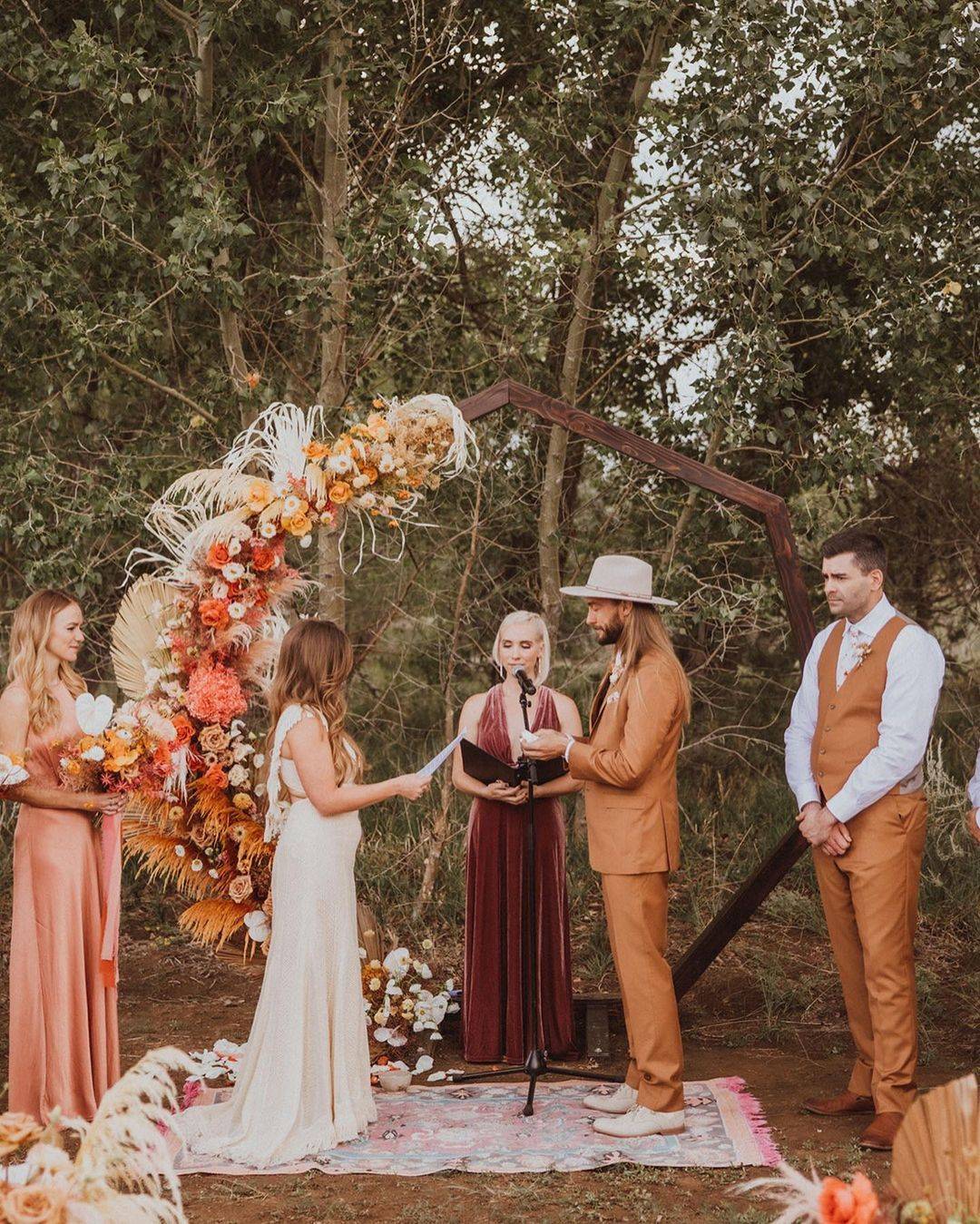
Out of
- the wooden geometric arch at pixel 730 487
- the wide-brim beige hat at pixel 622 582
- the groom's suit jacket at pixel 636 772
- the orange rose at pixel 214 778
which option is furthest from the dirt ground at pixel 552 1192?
the wide-brim beige hat at pixel 622 582

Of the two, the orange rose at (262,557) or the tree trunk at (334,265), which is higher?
the tree trunk at (334,265)

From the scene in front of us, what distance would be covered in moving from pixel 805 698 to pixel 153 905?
5.14 metres

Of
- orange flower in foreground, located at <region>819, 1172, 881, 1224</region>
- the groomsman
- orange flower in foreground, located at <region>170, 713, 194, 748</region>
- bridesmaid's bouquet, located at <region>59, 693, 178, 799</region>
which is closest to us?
orange flower in foreground, located at <region>819, 1172, 881, 1224</region>

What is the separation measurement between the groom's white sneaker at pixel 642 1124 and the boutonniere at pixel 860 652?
1.76m

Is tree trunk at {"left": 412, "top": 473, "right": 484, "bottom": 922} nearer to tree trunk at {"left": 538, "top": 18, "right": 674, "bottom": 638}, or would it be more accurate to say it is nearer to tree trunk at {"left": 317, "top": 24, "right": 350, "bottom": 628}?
tree trunk at {"left": 538, "top": 18, "right": 674, "bottom": 638}

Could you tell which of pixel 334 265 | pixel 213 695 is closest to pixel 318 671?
pixel 213 695

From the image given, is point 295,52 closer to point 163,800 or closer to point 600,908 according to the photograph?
point 163,800

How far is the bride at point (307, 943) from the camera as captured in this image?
4.61 metres

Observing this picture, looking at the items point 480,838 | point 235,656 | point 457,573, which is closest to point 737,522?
point 457,573

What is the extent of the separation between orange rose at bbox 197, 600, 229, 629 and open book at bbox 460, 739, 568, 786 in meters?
1.16

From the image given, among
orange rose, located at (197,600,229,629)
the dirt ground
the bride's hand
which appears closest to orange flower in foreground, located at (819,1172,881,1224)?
the dirt ground

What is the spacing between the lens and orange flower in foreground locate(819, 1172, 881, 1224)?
188cm

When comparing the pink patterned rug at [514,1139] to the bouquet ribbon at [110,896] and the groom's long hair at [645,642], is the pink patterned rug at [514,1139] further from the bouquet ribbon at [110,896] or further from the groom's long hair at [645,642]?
the groom's long hair at [645,642]

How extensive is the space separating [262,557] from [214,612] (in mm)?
290
